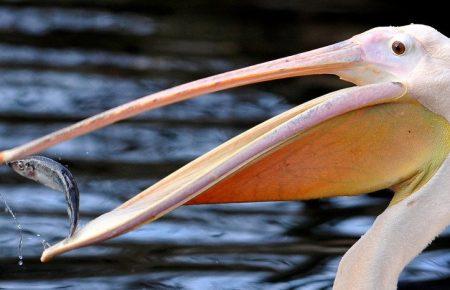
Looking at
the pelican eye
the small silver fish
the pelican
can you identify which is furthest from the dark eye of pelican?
the pelican eye

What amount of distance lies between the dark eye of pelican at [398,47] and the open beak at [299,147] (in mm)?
90

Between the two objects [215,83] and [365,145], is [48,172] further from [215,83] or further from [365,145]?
[365,145]

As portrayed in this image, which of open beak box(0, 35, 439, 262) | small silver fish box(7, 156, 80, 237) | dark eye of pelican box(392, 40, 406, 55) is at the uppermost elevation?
dark eye of pelican box(392, 40, 406, 55)

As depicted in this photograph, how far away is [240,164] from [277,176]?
0.26 metres

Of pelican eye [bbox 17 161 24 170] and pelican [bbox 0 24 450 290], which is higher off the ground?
pelican [bbox 0 24 450 290]

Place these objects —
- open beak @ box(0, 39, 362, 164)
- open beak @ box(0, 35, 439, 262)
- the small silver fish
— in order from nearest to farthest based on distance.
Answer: open beak @ box(0, 39, 362, 164) < open beak @ box(0, 35, 439, 262) < the small silver fish

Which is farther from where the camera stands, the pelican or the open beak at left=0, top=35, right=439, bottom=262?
the pelican

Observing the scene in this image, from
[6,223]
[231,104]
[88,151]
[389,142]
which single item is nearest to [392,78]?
[389,142]

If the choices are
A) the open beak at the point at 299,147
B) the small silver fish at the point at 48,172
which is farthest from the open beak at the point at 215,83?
the small silver fish at the point at 48,172

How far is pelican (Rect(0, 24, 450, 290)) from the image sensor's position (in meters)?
3.66

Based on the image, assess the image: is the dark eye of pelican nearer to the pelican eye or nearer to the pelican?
the pelican

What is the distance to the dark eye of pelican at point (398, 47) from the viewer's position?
146 inches

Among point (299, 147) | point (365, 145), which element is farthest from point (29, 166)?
point (365, 145)

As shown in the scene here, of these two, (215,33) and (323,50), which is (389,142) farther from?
(215,33)
